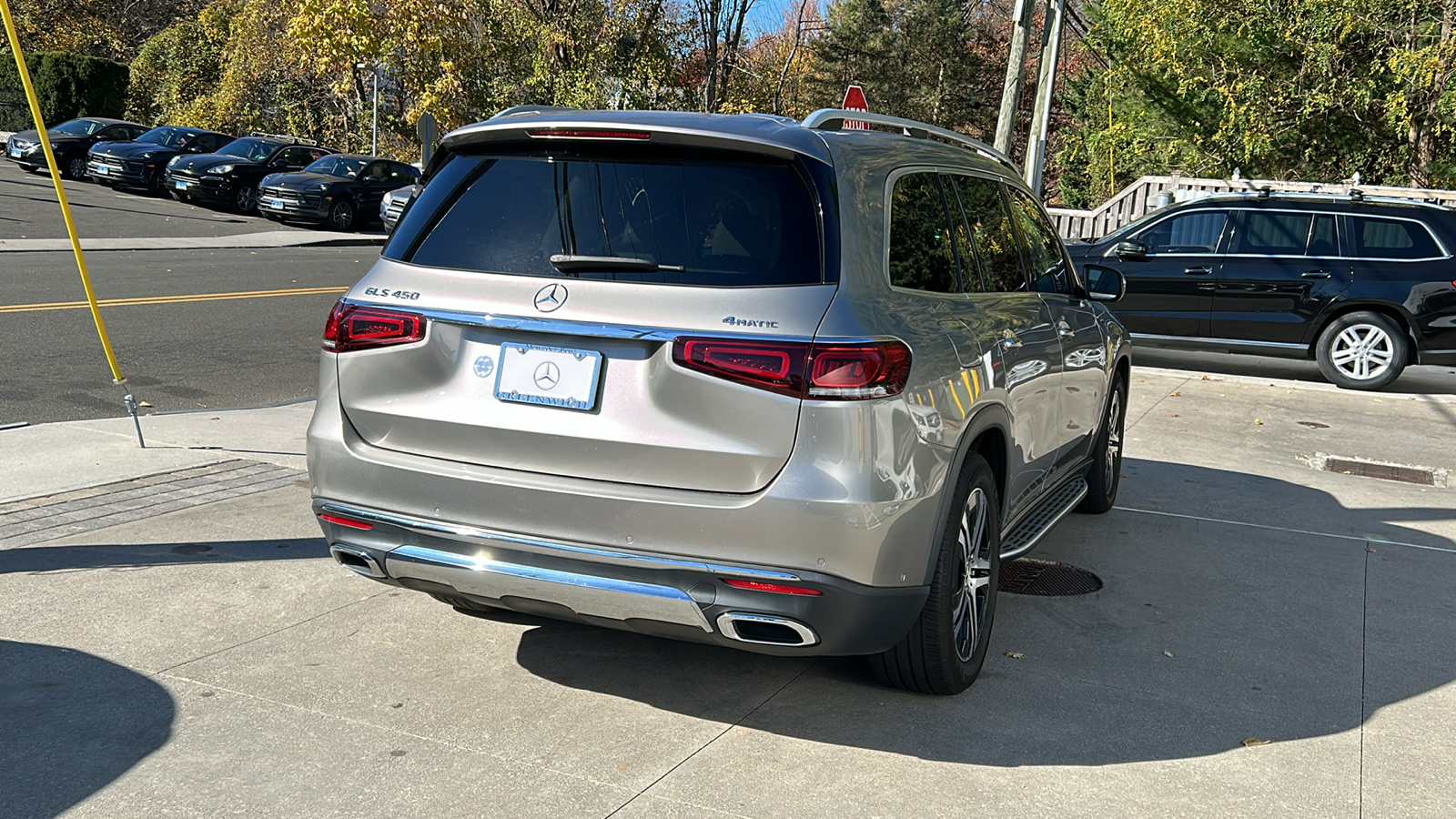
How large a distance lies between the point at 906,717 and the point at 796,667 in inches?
20.6

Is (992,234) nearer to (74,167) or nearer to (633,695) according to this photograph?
(633,695)

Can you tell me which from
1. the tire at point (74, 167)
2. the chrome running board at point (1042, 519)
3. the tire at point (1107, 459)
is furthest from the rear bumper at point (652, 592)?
the tire at point (74, 167)

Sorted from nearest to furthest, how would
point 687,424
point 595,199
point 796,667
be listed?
point 687,424 → point 595,199 → point 796,667

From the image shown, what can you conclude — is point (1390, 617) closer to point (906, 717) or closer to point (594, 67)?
point (906, 717)

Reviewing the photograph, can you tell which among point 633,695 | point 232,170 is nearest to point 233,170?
point 232,170

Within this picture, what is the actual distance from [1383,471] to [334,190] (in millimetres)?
23760

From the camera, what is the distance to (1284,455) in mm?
9641

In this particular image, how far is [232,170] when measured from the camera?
97.7 feet

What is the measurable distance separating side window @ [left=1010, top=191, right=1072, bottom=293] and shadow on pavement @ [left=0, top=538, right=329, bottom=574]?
10.6ft

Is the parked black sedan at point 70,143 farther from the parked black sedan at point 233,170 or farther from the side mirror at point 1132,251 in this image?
the side mirror at point 1132,251

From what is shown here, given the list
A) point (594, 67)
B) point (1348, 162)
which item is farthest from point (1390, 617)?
point (594, 67)

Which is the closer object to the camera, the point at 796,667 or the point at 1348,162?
the point at 796,667

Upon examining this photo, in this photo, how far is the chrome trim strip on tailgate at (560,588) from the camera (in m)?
3.83

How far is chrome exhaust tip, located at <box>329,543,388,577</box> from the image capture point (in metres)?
4.17
